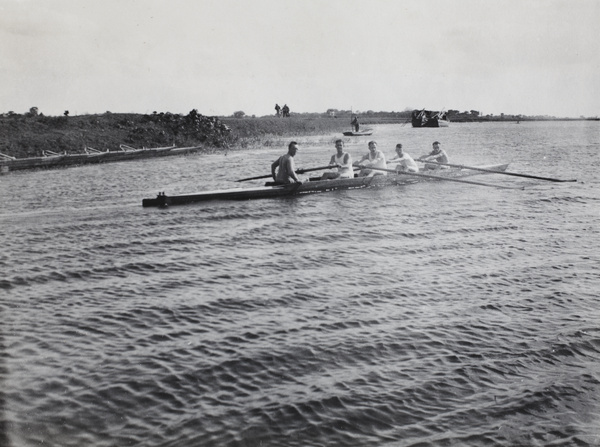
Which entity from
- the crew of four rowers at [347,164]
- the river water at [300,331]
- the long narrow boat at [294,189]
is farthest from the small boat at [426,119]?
the river water at [300,331]

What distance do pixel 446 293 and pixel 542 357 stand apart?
8.52 feet

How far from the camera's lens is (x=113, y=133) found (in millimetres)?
53031

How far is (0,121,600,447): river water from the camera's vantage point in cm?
574

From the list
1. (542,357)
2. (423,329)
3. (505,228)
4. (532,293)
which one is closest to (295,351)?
(423,329)

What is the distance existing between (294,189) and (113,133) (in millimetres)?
38257

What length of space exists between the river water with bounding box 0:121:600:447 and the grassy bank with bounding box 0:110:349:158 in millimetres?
30865

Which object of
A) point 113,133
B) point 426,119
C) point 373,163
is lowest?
point 373,163

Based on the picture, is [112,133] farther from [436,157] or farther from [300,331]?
[300,331]

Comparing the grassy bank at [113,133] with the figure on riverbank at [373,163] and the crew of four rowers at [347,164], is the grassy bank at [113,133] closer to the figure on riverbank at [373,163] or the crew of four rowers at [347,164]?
the crew of four rowers at [347,164]

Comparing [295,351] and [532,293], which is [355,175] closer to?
[532,293]

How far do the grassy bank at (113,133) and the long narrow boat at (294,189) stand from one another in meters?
24.9

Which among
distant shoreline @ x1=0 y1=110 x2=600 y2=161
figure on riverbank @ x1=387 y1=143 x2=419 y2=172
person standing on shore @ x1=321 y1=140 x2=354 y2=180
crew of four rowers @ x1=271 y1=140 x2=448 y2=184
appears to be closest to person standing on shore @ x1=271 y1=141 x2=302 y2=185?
crew of four rowers @ x1=271 y1=140 x2=448 y2=184

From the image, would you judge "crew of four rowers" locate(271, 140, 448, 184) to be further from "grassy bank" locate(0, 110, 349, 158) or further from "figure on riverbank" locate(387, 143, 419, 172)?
"grassy bank" locate(0, 110, 349, 158)

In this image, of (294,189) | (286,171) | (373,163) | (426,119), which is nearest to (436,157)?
(373,163)
